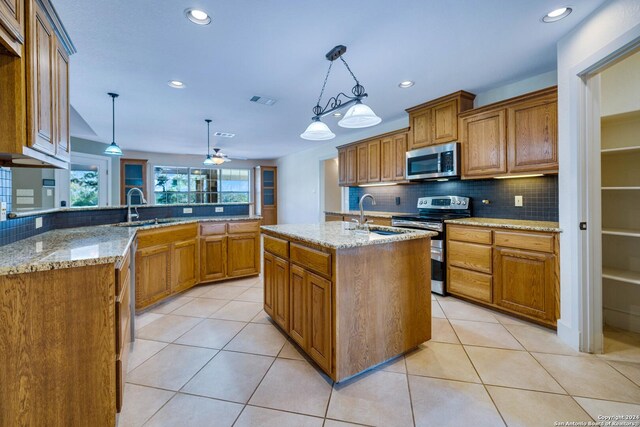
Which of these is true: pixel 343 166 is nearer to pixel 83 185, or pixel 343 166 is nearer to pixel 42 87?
pixel 42 87

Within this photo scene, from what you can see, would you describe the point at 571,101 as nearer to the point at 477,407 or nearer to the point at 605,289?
the point at 605,289

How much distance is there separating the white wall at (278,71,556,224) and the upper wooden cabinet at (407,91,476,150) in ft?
1.11

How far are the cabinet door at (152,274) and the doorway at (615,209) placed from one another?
146 inches

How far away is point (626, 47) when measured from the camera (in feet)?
5.61

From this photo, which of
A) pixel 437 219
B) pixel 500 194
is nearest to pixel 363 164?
pixel 437 219

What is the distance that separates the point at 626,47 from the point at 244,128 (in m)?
4.74

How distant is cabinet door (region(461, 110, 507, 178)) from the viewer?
2.94 m

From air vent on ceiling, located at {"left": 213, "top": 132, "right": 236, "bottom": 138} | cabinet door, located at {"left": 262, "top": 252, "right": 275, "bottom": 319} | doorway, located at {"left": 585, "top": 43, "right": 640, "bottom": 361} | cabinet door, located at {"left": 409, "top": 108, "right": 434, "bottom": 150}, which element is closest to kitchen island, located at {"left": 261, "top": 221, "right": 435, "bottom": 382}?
cabinet door, located at {"left": 262, "top": 252, "right": 275, "bottom": 319}

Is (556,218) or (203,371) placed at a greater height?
(556,218)

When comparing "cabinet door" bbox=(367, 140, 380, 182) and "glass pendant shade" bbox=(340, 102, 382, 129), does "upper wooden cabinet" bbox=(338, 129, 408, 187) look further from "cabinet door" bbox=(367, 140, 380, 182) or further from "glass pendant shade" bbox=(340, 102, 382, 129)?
"glass pendant shade" bbox=(340, 102, 382, 129)

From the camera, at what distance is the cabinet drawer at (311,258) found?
169 cm

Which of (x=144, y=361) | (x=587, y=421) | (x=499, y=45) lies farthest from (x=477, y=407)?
(x=499, y=45)

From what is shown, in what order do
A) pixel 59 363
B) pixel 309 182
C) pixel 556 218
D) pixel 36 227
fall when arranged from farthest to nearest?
pixel 309 182 < pixel 556 218 < pixel 36 227 < pixel 59 363

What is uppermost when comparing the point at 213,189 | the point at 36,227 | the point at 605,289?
the point at 213,189
